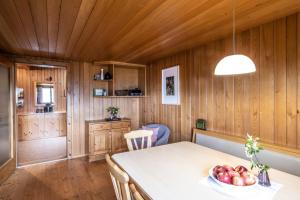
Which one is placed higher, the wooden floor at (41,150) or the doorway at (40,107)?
the doorway at (40,107)

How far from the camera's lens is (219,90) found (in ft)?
8.52

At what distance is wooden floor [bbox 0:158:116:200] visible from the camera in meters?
2.44

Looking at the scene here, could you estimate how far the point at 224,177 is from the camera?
122 centimetres

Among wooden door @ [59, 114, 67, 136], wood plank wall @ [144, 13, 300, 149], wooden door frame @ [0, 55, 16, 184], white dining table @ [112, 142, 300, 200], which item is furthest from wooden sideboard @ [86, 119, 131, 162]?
wooden door @ [59, 114, 67, 136]

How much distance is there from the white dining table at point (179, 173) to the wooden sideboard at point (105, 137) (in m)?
1.99

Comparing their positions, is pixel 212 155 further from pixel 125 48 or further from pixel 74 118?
pixel 74 118

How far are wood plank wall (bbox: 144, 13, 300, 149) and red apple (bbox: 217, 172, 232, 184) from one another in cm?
114

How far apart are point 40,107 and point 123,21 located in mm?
5511

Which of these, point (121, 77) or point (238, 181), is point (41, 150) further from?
point (238, 181)

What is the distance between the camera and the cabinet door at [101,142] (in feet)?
12.2

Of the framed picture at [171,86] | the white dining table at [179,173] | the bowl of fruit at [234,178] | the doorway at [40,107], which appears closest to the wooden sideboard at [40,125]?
the doorway at [40,107]

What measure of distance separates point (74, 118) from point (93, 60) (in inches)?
54.3

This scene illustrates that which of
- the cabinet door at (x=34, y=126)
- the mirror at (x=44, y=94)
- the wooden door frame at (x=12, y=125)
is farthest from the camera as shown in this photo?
the mirror at (x=44, y=94)

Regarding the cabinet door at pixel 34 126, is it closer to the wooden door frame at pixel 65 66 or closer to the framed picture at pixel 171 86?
the wooden door frame at pixel 65 66
